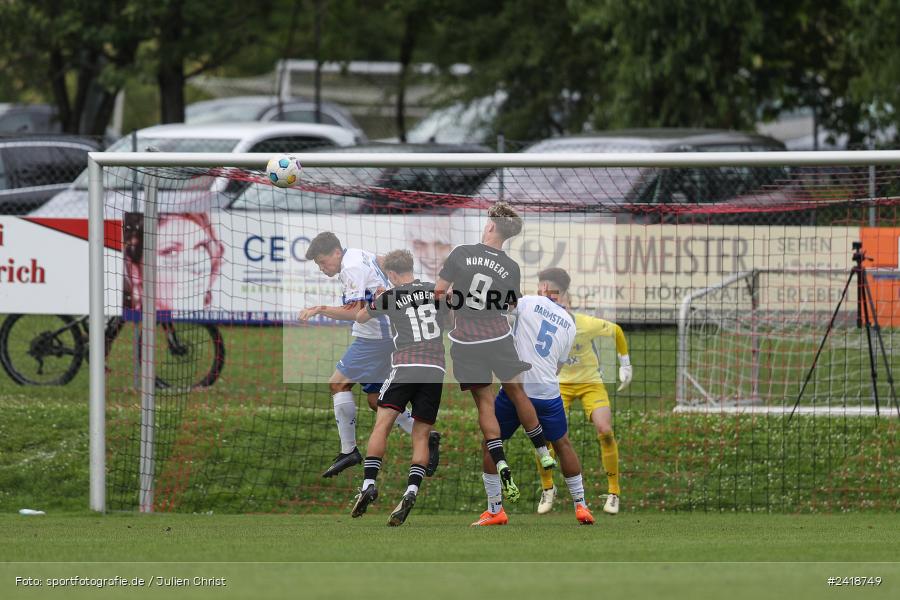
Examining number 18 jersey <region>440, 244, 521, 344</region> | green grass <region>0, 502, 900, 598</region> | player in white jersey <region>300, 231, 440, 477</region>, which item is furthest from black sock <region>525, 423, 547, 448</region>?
player in white jersey <region>300, 231, 440, 477</region>

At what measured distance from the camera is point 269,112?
1064 inches

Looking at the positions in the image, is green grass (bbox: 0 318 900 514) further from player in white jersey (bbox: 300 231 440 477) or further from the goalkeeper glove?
the goalkeeper glove

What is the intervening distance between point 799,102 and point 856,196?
31.6 ft

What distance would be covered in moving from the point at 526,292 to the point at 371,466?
90.6 inches

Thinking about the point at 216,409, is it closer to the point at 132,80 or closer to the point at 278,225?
the point at 278,225

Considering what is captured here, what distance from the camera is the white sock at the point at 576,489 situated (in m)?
10.0

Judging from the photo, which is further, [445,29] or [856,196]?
[445,29]

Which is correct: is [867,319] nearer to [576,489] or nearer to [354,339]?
[576,489]

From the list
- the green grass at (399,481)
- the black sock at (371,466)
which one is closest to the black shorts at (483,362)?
the black sock at (371,466)

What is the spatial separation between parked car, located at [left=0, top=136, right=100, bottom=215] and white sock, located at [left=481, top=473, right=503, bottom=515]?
9444 millimetres

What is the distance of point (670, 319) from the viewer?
1262 cm

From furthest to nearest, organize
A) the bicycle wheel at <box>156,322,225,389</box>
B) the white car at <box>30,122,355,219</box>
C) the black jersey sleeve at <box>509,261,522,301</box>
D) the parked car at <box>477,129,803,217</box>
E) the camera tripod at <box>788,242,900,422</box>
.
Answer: the white car at <box>30,122,355,219</box> < the parked car at <box>477,129,803,217</box> < the camera tripod at <box>788,242,900,422</box> < the bicycle wheel at <box>156,322,225,389</box> < the black jersey sleeve at <box>509,261,522,301</box>

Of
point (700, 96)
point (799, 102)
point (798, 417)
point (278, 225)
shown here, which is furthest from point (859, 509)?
point (799, 102)

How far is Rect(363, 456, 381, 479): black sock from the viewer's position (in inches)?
371
